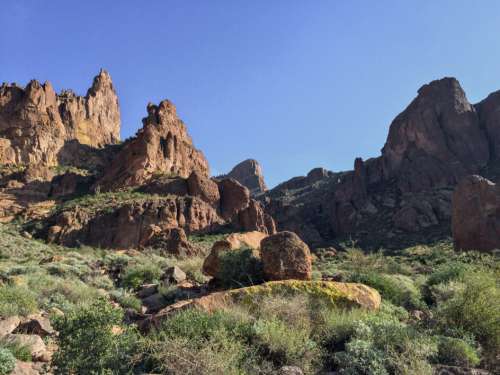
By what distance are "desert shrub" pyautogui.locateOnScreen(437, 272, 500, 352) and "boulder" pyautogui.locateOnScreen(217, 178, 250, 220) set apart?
5434cm

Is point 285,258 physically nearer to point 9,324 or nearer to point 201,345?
point 201,345

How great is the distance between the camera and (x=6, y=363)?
5625 millimetres

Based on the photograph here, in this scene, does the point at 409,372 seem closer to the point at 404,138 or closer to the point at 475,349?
the point at 475,349

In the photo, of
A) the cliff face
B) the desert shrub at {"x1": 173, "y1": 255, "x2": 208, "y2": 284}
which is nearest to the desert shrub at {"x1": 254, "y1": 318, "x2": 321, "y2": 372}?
the desert shrub at {"x1": 173, "y1": 255, "x2": 208, "y2": 284}

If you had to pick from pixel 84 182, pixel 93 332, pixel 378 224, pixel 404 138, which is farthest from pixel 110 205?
pixel 404 138

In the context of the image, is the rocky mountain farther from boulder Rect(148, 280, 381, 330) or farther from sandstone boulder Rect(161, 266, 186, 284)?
boulder Rect(148, 280, 381, 330)

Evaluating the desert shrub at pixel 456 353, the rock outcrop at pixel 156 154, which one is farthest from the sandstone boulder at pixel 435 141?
the desert shrub at pixel 456 353

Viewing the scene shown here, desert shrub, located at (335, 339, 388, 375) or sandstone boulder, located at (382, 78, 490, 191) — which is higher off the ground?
sandstone boulder, located at (382, 78, 490, 191)

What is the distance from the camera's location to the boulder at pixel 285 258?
36.0ft

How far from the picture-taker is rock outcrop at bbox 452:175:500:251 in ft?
103

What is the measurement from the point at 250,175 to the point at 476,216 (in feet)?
432

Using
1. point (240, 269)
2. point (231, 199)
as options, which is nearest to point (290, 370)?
point (240, 269)

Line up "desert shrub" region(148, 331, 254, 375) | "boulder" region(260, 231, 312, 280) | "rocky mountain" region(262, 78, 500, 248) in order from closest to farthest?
"desert shrub" region(148, 331, 254, 375)
"boulder" region(260, 231, 312, 280)
"rocky mountain" region(262, 78, 500, 248)

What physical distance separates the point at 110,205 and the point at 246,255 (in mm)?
48095
